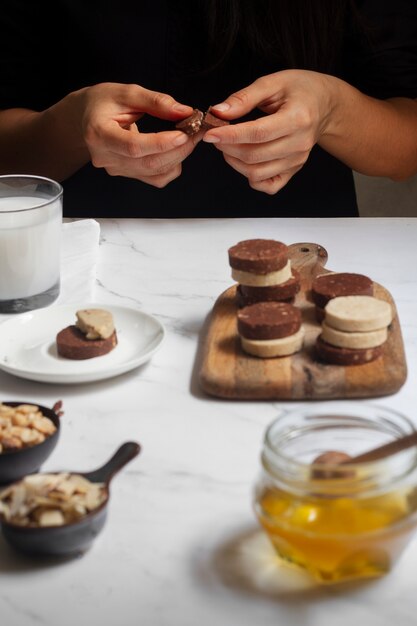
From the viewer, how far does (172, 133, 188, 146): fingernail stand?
144cm

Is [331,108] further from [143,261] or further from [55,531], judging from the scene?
[55,531]

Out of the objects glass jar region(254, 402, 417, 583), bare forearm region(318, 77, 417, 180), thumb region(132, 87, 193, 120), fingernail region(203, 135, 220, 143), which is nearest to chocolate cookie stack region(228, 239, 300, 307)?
fingernail region(203, 135, 220, 143)

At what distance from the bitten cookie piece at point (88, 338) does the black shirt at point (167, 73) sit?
89 cm

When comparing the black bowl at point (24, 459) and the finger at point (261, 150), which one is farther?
the finger at point (261, 150)

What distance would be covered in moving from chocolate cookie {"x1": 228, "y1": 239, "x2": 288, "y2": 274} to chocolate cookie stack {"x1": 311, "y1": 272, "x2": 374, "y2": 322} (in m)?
0.06

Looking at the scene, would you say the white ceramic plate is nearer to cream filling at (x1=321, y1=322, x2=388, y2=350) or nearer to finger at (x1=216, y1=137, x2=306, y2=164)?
cream filling at (x1=321, y1=322, x2=388, y2=350)

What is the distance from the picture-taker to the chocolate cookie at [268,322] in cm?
112

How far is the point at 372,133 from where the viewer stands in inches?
70.7

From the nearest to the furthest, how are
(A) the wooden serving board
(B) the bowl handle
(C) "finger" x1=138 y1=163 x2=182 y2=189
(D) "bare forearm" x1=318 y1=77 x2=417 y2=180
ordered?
(B) the bowl handle
(A) the wooden serving board
(C) "finger" x1=138 y1=163 x2=182 y2=189
(D) "bare forearm" x1=318 y1=77 x2=417 y2=180

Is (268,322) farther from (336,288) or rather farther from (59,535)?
(59,535)

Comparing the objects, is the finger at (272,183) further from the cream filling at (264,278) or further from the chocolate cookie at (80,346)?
the chocolate cookie at (80,346)

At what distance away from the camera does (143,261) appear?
1551 millimetres

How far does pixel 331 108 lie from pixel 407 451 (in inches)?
40.7

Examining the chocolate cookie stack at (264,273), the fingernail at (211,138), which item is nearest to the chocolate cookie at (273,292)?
the chocolate cookie stack at (264,273)
